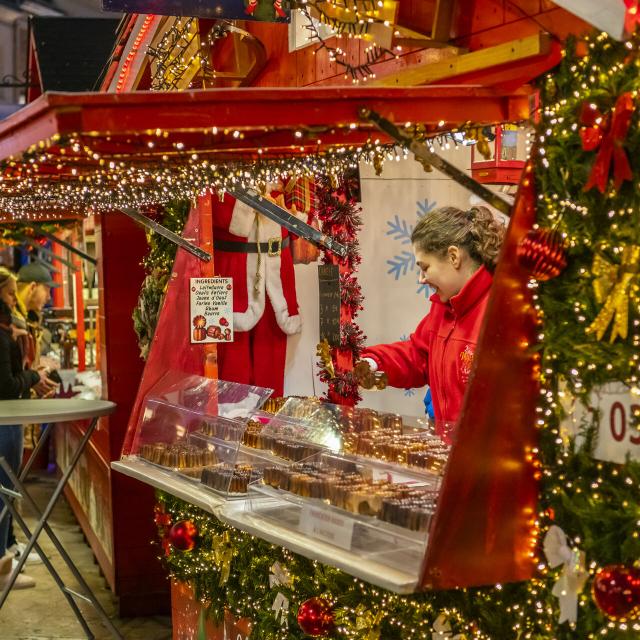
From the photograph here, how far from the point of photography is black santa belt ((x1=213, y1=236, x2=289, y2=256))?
18.1 ft

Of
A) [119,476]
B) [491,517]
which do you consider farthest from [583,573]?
[119,476]

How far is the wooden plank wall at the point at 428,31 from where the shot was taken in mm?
2951

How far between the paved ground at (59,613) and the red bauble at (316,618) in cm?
289

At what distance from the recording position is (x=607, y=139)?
245 cm

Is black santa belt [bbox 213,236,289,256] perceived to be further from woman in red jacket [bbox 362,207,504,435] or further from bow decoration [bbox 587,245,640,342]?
bow decoration [bbox 587,245,640,342]

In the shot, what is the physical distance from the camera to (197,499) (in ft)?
12.7

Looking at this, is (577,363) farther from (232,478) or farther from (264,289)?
(264,289)

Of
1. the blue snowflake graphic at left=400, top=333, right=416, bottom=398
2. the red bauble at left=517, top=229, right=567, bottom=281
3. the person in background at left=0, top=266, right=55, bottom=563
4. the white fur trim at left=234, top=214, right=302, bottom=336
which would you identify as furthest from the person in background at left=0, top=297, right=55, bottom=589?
the red bauble at left=517, top=229, right=567, bottom=281

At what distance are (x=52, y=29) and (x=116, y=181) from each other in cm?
607

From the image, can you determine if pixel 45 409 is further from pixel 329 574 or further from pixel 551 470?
pixel 551 470

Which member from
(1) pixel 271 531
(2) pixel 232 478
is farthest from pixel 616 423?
(2) pixel 232 478

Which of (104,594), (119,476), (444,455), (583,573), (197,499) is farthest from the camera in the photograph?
(104,594)

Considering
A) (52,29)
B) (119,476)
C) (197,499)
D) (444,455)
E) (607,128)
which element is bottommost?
(119,476)

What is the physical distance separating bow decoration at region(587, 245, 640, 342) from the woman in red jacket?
4.63 feet
